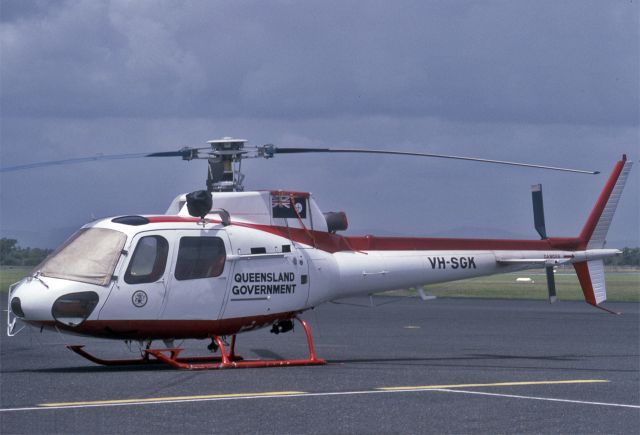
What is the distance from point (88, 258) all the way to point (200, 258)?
1904 mm

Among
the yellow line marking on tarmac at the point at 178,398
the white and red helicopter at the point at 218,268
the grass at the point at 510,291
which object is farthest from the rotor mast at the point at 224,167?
the grass at the point at 510,291

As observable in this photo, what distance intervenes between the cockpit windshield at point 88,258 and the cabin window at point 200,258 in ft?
3.46

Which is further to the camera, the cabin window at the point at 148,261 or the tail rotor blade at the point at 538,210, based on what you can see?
the tail rotor blade at the point at 538,210

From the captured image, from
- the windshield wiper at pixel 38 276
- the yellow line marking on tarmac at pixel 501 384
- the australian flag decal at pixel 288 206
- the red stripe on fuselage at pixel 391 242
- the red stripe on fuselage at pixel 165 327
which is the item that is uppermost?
the australian flag decal at pixel 288 206

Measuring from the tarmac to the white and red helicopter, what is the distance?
94 cm

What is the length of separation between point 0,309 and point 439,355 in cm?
2601

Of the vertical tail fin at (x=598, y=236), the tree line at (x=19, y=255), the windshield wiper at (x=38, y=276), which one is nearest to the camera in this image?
the windshield wiper at (x=38, y=276)

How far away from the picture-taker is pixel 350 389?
1460 centimetres

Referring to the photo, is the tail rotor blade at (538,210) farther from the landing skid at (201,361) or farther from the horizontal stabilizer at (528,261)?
the landing skid at (201,361)

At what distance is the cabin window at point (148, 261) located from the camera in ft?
55.9

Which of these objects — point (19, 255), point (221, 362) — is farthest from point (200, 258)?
point (19, 255)

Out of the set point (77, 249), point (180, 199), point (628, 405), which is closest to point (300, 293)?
point (180, 199)

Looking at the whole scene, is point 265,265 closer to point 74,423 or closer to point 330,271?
point 330,271

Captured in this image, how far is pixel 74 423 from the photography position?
11.4 m
